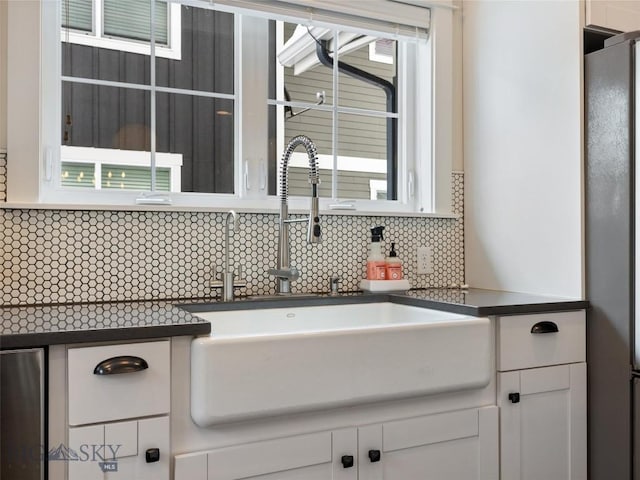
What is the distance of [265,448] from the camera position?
4.68ft

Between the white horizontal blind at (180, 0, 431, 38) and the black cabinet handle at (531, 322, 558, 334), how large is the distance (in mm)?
1334

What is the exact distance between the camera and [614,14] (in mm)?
2055

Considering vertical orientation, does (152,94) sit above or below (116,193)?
above

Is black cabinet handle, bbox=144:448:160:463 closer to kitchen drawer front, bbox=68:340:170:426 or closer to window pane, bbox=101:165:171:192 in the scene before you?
kitchen drawer front, bbox=68:340:170:426

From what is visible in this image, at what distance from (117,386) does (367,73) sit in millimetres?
1726

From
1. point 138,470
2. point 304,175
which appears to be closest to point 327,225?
point 304,175

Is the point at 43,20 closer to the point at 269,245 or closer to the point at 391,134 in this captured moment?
the point at 269,245

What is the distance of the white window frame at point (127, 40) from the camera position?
6.45ft

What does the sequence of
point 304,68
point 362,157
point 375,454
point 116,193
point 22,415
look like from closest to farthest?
point 22,415 → point 375,454 → point 116,193 → point 304,68 → point 362,157

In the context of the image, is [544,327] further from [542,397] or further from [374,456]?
[374,456]

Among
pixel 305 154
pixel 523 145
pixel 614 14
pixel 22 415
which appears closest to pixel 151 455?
pixel 22 415

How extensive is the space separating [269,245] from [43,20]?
107 centimetres

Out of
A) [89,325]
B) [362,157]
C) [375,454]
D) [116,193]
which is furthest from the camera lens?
[362,157]

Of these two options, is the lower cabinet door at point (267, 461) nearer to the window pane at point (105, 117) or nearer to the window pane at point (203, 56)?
the window pane at point (105, 117)
